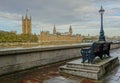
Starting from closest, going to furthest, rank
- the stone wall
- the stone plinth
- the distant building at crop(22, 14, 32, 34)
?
1. the stone plinth
2. the stone wall
3. the distant building at crop(22, 14, 32, 34)

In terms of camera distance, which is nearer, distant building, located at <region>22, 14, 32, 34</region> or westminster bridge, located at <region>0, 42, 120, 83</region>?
westminster bridge, located at <region>0, 42, 120, 83</region>

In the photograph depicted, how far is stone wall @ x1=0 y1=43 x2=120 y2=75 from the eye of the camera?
25.7 ft

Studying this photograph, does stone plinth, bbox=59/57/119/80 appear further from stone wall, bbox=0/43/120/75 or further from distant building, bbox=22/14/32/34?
distant building, bbox=22/14/32/34

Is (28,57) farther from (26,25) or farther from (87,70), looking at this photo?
(26,25)

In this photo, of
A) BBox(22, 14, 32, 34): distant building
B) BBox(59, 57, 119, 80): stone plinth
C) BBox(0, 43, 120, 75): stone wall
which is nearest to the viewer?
BBox(59, 57, 119, 80): stone plinth

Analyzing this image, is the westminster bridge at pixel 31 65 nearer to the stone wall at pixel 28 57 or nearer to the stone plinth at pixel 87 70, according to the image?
the stone wall at pixel 28 57

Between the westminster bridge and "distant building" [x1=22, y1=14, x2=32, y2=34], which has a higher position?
"distant building" [x1=22, y1=14, x2=32, y2=34]

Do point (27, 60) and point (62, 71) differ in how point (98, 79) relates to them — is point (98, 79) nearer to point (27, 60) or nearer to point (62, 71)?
point (62, 71)

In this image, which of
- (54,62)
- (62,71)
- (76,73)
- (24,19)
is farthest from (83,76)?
(24,19)

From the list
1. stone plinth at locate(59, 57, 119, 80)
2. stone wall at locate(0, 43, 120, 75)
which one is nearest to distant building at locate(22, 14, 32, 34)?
stone wall at locate(0, 43, 120, 75)

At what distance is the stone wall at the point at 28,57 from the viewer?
7.82m

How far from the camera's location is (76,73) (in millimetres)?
7887

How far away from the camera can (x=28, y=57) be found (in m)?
9.23

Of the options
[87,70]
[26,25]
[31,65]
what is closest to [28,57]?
[31,65]
